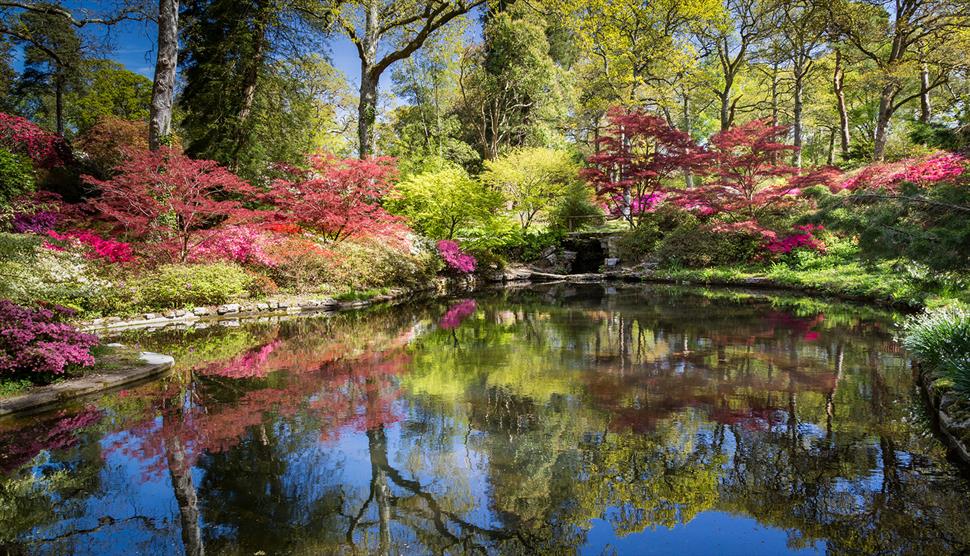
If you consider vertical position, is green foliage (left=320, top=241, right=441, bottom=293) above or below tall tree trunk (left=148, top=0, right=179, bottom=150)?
below

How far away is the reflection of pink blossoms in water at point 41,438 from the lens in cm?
382

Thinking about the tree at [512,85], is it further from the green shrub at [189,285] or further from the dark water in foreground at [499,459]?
the dark water in foreground at [499,459]

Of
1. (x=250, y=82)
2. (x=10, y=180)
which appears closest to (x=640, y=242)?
(x=250, y=82)

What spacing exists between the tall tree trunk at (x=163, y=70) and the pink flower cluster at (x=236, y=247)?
213cm

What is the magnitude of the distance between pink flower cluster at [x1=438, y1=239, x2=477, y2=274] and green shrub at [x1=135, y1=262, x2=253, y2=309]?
21.4ft

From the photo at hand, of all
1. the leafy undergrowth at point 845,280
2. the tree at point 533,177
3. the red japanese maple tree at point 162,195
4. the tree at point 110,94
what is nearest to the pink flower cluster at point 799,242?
the leafy undergrowth at point 845,280

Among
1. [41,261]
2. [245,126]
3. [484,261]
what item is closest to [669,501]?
[41,261]

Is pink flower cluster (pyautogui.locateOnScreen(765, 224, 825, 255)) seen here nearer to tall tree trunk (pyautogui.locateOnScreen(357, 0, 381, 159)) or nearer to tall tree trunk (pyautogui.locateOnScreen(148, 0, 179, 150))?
tall tree trunk (pyautogui.locateOnScreen(357, 0, 381, 159))

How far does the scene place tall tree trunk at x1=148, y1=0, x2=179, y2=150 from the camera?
10172mm

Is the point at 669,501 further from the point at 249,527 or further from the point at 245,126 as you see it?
the point at 245,126

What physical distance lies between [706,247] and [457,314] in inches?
377

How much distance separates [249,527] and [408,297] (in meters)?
11.5

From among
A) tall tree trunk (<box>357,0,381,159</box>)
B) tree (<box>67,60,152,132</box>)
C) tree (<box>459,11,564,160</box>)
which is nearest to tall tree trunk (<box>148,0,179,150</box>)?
tall tree trunk (<box>357,0,381,159</box>)

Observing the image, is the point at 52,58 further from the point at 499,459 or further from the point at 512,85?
the point at 499,459
